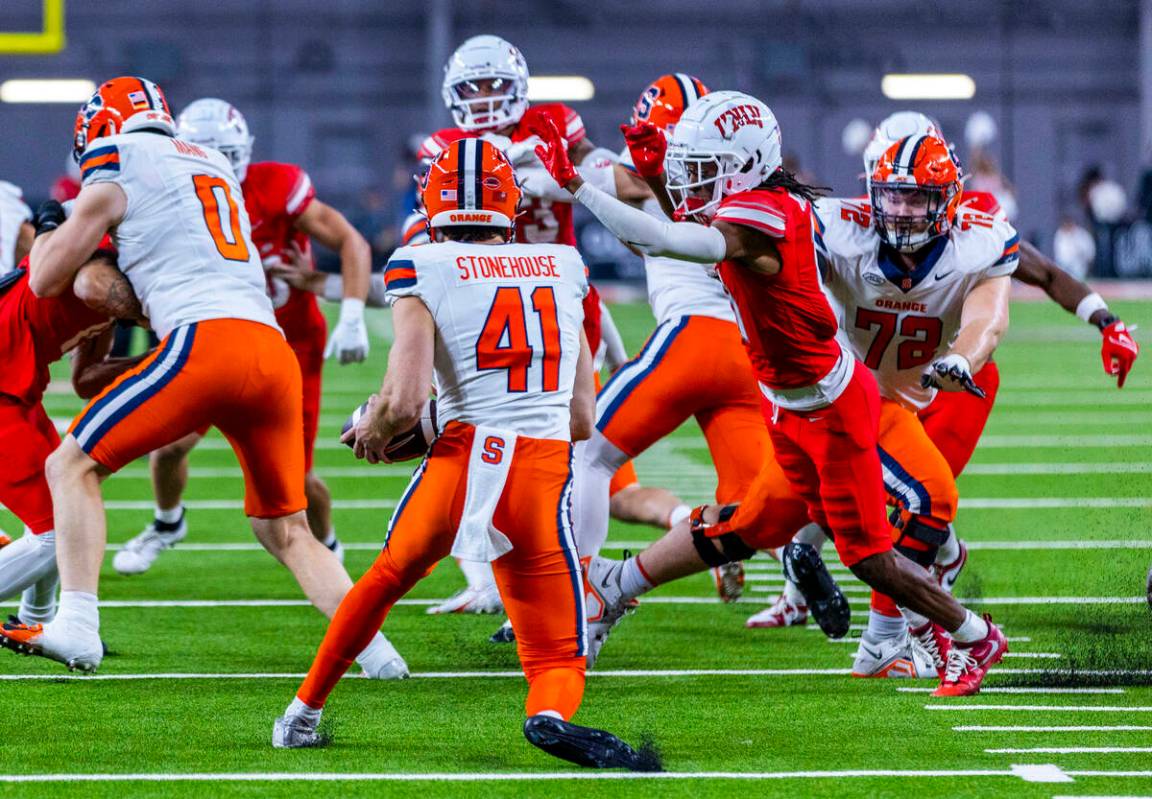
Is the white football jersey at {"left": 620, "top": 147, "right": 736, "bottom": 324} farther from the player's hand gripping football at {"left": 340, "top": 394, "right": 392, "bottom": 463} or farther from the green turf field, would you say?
the player's hand gripping football at {"left": 340, "top": 394, "right": 392, "bottom": 463}

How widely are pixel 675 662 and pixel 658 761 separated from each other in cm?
139

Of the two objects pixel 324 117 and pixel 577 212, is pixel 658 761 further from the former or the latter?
pixel 324 117

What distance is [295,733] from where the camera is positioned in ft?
14.3

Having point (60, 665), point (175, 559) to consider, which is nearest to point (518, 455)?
point (60, 665)

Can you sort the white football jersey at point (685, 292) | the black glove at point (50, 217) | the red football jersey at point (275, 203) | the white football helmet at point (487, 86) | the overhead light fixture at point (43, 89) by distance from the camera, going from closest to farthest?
the black glove at point (50, 217), the white football jersey at point (685, 292), the white football helmet at point (487, 86), the red football jersey at point (275, 203), the overhead light fixture at point (43, 89)

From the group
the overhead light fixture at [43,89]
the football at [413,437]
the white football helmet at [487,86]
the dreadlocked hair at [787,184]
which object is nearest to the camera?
the football at [413,437]

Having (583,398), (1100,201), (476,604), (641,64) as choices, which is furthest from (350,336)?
(641,64)

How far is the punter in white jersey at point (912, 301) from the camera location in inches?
204

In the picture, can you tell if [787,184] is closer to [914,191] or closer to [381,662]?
[914,191]

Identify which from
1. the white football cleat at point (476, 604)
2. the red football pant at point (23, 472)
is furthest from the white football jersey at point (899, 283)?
the red football pant at point (23, 472)

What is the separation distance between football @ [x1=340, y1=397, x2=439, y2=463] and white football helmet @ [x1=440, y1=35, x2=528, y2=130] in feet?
6.81

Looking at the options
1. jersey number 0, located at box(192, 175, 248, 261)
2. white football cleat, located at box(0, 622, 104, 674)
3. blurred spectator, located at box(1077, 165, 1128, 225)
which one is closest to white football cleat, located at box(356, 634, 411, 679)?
white football cleat, located at box(0, 622, 104, 674)

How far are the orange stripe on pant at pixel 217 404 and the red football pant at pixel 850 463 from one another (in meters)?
1.43

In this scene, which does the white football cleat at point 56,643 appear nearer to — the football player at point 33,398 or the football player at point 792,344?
the football player at point 33,398
